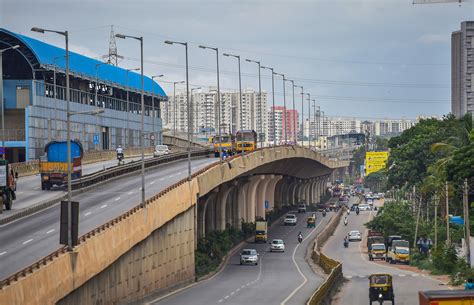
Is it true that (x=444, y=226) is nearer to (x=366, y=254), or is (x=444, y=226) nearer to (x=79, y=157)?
(x=366, y=254)

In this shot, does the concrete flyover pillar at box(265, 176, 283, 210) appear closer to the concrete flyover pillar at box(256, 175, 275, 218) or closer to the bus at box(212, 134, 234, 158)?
the concrete flyover pillar at box(256, 175, 275, 218)

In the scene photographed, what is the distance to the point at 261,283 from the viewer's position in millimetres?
78750

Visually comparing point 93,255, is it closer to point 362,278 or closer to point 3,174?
point 3,174

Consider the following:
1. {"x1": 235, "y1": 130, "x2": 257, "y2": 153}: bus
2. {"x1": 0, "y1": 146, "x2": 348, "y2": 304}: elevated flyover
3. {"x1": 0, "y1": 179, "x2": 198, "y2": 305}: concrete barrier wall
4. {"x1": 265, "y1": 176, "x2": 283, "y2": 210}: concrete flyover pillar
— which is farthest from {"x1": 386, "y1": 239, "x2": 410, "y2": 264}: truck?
{"x1": 265, "y1": 176, "x2": 283, "y2": 210}: concrete flyover pillar

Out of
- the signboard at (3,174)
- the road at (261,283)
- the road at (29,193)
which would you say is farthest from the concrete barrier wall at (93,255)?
the signboard at (3,174)

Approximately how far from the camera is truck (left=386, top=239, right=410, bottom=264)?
105 metres

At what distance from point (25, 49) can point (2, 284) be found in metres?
91.2

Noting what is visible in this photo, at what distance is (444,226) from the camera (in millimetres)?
122000

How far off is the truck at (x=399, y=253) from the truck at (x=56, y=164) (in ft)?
118

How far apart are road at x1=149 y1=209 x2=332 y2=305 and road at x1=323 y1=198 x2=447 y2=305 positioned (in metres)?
2.77

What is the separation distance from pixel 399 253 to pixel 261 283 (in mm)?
30817

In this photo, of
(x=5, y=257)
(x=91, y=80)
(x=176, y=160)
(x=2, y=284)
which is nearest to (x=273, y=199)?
(x=91, y=80)

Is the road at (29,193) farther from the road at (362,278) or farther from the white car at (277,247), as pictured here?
the white car at (277,247)

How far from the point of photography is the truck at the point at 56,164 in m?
85.9
